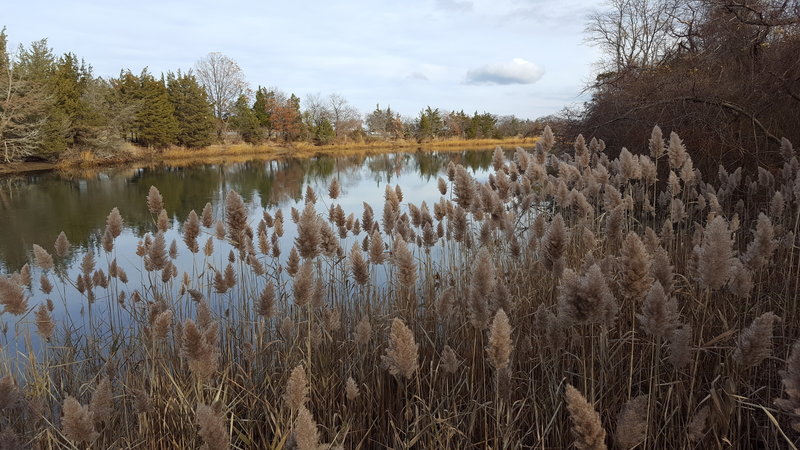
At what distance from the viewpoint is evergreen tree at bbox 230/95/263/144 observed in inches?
1949

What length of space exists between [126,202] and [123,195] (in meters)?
2.07

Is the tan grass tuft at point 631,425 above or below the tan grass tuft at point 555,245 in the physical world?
below

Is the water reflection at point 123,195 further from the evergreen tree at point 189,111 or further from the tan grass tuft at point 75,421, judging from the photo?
the evergreen tree at point 189,111

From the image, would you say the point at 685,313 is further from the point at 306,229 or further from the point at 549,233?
the point at 306,229

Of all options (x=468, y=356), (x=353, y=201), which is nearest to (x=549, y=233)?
(x=468, y=356)

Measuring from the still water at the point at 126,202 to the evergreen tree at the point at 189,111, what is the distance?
1496 cm

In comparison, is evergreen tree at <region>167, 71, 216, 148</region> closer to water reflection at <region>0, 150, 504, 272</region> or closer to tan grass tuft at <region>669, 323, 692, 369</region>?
water reflection at <region>0, 150, 504, 272</region>

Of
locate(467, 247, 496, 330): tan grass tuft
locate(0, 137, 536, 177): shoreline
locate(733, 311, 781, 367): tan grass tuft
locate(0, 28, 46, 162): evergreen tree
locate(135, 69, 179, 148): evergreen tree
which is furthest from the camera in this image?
locate(135, 69, 179, 148): evergreen tree

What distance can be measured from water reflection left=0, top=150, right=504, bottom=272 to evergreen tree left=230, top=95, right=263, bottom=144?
23158 mm

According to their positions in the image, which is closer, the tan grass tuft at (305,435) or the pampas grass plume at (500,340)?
the tan grass tuft at (305,435)

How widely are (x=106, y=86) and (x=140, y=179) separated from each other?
1604 centimetres

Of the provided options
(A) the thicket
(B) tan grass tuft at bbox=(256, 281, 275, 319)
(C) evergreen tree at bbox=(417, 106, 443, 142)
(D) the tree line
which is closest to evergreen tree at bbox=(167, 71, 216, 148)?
(D) the tree line

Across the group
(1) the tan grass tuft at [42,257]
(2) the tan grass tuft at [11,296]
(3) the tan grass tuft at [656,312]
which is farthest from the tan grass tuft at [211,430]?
(1) the tan grass tuft at [42,257]

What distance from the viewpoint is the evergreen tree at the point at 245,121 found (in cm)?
4950
